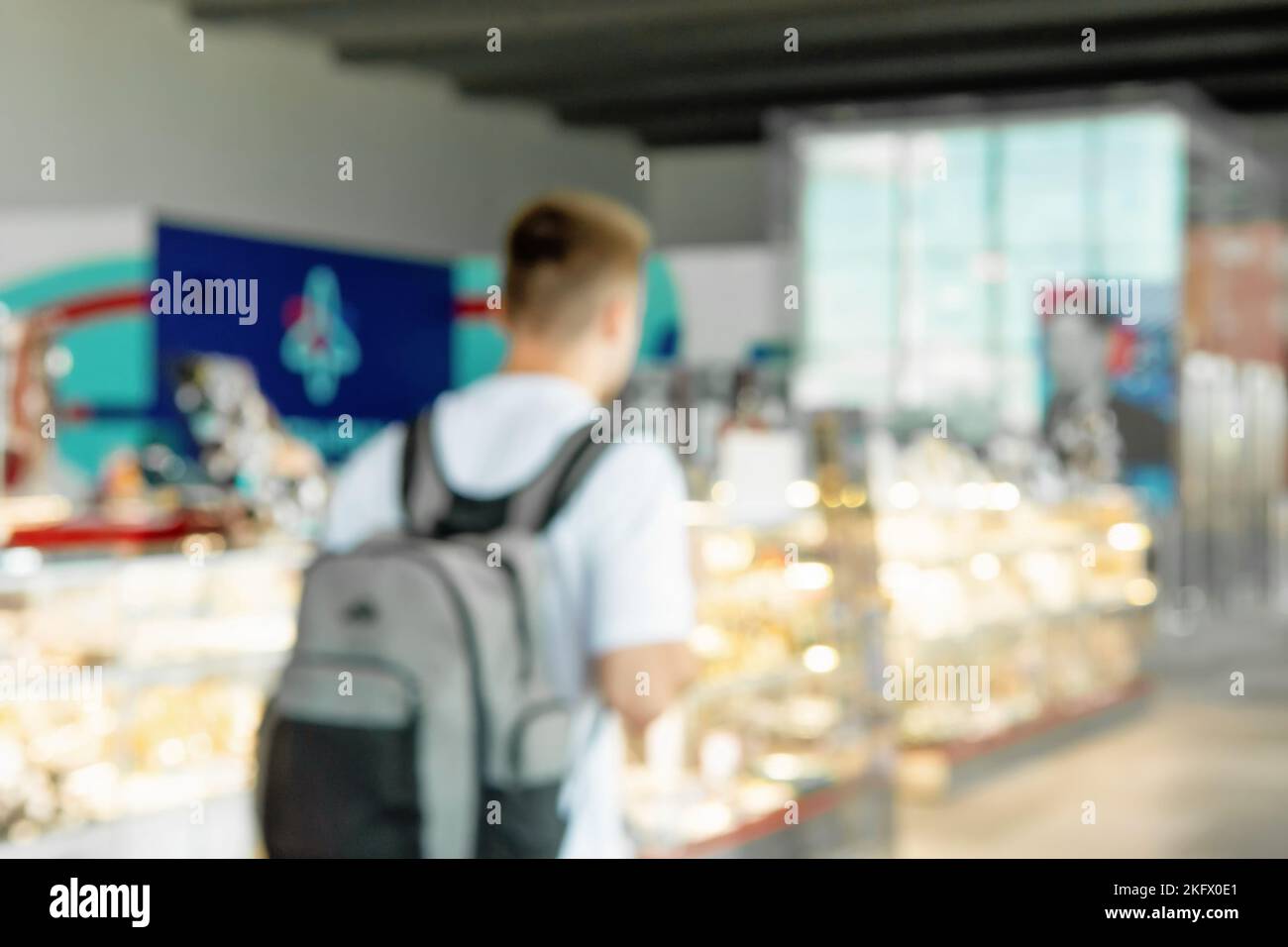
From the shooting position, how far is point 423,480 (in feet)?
8.61

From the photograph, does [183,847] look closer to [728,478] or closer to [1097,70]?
[728,478]

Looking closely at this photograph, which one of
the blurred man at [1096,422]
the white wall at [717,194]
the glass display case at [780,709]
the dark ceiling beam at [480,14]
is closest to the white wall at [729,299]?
the blurred man at [1096,422]

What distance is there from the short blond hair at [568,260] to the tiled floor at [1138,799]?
353cm

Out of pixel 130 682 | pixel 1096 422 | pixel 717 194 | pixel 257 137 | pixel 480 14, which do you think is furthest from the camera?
pixel 717 194

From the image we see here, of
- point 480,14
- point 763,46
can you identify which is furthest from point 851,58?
point 480,14

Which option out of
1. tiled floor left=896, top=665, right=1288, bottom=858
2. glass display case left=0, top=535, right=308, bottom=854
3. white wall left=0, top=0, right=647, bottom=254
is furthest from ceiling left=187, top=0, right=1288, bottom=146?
glass display case left=0, top=535, right=308, bottom=854

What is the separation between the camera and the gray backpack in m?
2.59

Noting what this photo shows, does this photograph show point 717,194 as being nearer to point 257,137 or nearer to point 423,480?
Answer: point 257,137

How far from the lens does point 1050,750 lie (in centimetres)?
773

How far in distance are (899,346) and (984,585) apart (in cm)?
506

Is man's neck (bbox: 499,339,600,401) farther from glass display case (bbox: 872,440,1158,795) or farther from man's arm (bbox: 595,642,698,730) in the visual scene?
glass display case (bbox: 872,440,1158,795)

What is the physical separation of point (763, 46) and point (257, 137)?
3.09m

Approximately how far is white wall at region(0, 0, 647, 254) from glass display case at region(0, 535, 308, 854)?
4.50 meters
